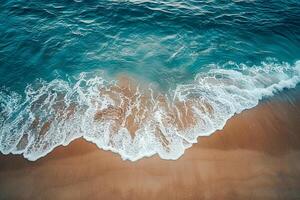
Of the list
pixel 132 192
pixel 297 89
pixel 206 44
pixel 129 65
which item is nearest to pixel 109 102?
pixel 129 65

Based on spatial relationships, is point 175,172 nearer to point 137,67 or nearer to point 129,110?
point 129,110

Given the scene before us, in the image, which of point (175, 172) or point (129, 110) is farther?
point (129, 110)

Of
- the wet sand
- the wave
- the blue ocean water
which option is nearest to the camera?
the wet sand

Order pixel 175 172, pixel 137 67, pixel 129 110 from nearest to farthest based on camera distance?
1. pixel 175 172
2. pixel 129 110
3. pixel 137 67

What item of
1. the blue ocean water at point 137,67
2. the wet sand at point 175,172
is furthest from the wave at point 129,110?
the wet sand at point 175,172

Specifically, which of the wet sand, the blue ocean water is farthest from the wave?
the wet sand

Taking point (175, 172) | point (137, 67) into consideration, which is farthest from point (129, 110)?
point (175, 172)

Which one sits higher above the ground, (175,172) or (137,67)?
(137,67)

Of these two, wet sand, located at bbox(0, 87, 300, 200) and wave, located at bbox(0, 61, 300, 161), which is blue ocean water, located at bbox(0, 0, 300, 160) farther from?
wet sand, located at bbox(0, 87, 300, 200)
